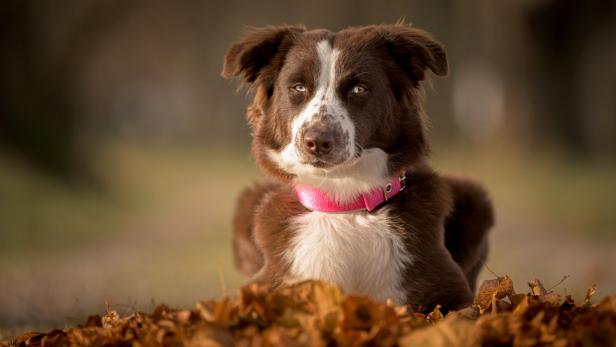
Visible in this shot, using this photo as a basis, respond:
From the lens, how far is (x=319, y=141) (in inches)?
164

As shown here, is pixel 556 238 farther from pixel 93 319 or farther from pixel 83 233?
pixel 93 319

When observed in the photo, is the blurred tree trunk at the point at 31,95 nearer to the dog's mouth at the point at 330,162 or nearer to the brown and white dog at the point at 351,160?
the brown and white dog at the point at 351,160

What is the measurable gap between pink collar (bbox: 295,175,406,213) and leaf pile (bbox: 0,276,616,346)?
0.95 m

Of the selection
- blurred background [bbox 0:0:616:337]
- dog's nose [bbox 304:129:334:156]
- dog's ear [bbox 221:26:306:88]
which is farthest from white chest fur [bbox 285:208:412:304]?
blurred background [bbox 0:0:616:337]

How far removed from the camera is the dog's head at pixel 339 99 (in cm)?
432

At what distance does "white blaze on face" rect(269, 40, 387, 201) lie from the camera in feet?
14.2

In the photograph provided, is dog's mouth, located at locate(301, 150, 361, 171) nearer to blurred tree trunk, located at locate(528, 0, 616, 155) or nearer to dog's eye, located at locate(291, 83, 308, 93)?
dog's eye, located at locate(291, 83, 308, 93)

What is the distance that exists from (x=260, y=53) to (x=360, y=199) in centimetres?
103

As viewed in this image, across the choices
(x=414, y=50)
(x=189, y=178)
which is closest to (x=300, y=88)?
(x=414, y=50)

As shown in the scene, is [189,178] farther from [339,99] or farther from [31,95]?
[339,99]

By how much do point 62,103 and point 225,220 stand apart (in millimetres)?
3437

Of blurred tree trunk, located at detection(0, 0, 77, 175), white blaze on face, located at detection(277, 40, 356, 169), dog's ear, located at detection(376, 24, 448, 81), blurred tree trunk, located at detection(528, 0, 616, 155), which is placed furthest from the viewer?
blurred tree trunk, located at detection(528, 0, 616, 155)

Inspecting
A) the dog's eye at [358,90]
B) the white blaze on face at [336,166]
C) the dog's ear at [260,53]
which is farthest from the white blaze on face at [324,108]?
the dog's ear at [260,53]

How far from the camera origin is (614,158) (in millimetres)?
16375
